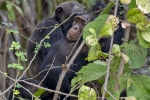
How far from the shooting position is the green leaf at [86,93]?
247 cm

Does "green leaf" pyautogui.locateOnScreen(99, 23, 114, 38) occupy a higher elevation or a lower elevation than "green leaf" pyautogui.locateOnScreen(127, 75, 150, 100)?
higher

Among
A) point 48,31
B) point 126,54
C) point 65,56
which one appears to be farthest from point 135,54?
point 48,31

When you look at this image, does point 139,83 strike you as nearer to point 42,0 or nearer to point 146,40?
point 146,40

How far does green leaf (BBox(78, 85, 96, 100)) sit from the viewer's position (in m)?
2.47

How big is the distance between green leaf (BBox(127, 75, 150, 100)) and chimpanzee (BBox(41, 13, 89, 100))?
153 cm

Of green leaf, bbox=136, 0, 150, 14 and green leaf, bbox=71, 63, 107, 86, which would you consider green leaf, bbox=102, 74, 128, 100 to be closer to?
green leaf, bbox=71, 63, 107, 86

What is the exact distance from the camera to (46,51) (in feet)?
16.9

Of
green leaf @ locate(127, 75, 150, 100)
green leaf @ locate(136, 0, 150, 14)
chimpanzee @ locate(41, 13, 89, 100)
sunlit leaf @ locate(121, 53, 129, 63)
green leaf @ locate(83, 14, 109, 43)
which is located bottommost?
chimpanzee @ locate(41, 13, 89, 100)

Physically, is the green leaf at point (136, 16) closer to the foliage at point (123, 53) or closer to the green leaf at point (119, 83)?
the foliage at point (123, 53)

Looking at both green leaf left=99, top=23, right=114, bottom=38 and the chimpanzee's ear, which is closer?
green leaf left=99, top=23, right=114, bottom=38

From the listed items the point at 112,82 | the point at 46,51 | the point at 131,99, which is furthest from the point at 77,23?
the point at 131,99

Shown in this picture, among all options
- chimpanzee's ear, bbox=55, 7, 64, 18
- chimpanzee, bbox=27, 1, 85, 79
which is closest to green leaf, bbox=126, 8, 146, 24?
chimpanzee, bbox=27, 1, 85, 79

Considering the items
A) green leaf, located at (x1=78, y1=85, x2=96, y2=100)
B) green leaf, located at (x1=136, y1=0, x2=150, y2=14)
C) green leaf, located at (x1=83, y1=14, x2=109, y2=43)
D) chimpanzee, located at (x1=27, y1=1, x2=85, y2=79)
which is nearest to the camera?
green leaf, located at (x1=78, y1=85, x2=96, y2=100)

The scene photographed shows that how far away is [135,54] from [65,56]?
1941 mm
